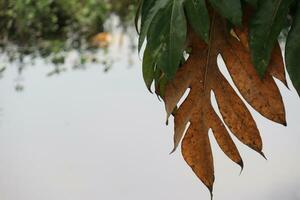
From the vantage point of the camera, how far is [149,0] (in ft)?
2.05

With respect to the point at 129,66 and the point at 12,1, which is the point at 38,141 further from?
the point at 12,1

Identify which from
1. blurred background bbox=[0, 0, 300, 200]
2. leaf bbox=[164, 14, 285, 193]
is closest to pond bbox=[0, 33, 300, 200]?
blurred background bbox=[0, 0, 300, 200]

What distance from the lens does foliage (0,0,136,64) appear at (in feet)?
12.7

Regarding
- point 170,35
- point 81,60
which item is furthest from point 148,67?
point 81,60

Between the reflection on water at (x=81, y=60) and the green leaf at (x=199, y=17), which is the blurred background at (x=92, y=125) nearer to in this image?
the reflection on water at (x=81, y=60)

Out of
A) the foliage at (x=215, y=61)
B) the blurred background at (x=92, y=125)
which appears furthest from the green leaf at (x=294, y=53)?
the blurred background at (x=92, y=125)

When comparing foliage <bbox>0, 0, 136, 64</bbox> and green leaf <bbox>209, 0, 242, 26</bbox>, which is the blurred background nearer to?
foliage <bbox>0, 0, 136, 64</bbox>

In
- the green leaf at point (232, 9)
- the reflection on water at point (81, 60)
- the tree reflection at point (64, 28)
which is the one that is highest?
the tree reflection at point (64, 28)

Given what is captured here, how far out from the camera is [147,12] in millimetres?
627

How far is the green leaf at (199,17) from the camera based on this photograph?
0.59m

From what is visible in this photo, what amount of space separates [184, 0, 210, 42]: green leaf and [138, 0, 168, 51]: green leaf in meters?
0.04

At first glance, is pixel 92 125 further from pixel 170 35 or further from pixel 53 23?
pixel 170 35

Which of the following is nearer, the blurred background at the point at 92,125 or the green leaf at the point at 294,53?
the green leaf at the point at 294,53

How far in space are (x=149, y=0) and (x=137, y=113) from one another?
2206 mm
